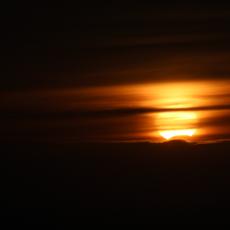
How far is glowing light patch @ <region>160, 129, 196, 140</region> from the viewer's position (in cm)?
726

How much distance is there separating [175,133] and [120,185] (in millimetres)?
713

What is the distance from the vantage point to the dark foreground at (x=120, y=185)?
24.0ft

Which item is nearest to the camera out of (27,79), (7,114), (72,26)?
(72,26)

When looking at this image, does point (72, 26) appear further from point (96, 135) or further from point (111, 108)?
point (96, 135)

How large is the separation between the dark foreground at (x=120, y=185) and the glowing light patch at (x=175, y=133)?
0.31 ft

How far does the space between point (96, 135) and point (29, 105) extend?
0.78m

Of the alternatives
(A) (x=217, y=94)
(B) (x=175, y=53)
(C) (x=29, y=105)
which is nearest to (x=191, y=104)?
(A) (x=217, y=94)

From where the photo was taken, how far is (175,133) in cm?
726

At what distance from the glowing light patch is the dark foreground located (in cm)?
9

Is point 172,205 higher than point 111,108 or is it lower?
lower

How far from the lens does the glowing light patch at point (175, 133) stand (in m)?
7.26

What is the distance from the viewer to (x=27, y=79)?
6.73 meters

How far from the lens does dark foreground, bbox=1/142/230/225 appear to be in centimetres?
→ 731

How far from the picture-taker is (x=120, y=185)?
7.61 m
